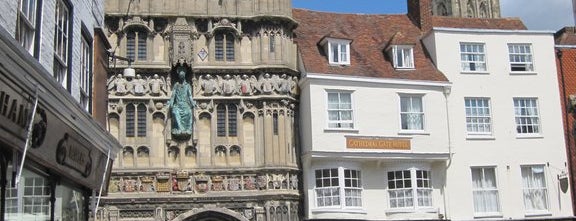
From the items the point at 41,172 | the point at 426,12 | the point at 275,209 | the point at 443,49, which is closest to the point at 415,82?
the point at 443,49

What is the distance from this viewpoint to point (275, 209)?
2561 cm

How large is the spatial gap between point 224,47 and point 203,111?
2.51m

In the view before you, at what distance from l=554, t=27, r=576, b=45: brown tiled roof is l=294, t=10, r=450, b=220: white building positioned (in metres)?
6.85

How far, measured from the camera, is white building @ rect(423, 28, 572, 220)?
2730cm

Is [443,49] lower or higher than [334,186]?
higher

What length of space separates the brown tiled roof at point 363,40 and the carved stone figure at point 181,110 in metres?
4.31

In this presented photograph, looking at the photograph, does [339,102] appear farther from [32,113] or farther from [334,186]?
[32,113]

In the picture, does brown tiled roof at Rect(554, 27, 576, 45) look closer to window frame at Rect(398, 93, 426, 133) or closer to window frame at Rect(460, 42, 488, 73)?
window frame at Rect(460, 42, 488, 73)

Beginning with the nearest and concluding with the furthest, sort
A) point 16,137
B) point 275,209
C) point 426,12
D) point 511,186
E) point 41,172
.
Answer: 1. point 16,137
2. point 41,172
3. point 275,209
4. point 511,186
5. point 426,12

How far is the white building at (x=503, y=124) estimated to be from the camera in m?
27.3

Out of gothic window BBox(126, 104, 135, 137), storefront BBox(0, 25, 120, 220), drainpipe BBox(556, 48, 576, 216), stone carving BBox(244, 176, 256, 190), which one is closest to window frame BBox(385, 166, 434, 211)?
stone carving BBox(244, 176, 256, 190)

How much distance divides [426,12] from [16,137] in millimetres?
24698

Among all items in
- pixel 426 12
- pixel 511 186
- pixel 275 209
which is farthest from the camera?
pixel 426 12

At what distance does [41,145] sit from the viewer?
8.99 meters
